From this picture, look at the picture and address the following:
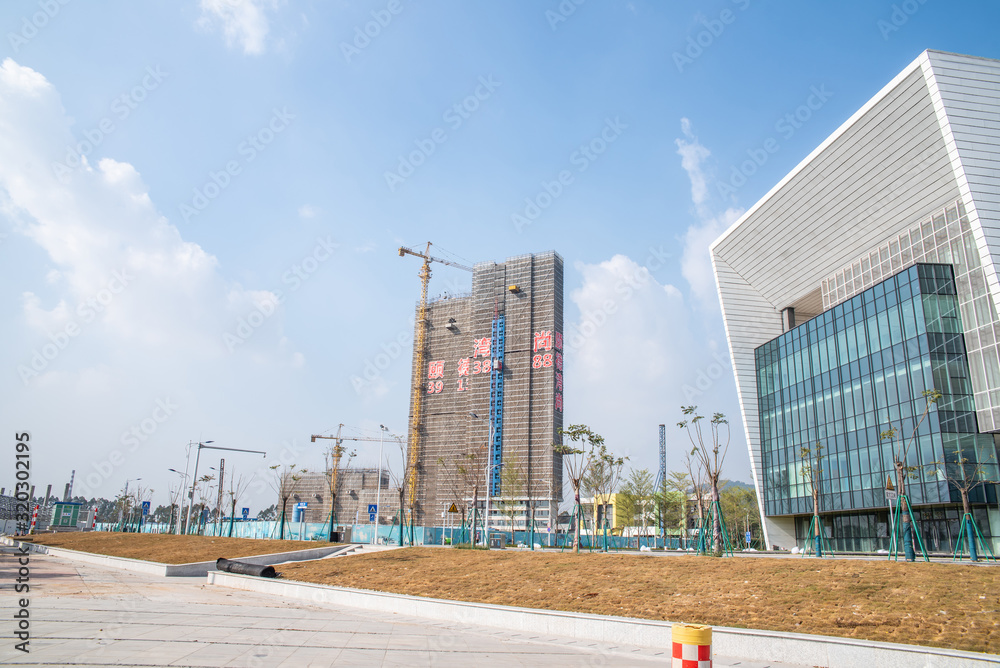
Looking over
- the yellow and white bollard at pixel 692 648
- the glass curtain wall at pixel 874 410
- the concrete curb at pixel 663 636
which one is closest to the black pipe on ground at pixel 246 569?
the concrete curb at pixel 663 636

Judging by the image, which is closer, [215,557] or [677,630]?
[677,630]

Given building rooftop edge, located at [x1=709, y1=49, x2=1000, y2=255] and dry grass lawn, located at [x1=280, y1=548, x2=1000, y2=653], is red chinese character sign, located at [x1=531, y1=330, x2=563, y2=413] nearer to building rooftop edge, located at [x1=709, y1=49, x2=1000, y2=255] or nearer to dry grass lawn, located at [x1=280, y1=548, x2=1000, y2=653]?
building rooftop edge, located at [x1=709, y1=49, x2=1000, y2=255]

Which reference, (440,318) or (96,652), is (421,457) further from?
(96,652)

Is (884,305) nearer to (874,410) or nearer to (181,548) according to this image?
(874,410)

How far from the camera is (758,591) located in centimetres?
1594

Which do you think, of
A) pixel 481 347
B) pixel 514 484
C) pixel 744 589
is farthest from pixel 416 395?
pixel 744 589

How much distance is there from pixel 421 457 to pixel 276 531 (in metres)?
53.1

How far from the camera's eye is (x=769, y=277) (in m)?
55.8

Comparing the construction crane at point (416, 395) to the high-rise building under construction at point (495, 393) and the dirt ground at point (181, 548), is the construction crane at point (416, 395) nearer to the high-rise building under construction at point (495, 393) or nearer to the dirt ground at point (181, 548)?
the high-rise building under construction at point (495, 393)

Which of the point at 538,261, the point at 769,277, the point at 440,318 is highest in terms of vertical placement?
the point at 538,261

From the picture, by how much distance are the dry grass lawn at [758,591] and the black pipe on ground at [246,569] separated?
116 inches

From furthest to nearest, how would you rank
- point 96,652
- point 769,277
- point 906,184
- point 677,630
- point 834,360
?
1. point 769,277
2. point 834,360
3. point 906,184
4. point 96,652
5. point 677,630

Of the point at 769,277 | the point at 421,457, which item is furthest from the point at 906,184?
the point at 421,457

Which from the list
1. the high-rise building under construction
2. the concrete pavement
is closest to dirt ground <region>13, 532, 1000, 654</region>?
the concrete pavement
